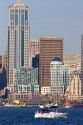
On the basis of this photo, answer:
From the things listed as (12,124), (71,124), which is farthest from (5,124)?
(71,124)

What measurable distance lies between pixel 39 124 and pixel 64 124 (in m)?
5.10

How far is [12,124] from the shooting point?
16912 centimetres

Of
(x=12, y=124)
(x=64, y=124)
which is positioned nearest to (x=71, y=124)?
(x=64, y=124)

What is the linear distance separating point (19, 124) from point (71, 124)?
1118 centimetres

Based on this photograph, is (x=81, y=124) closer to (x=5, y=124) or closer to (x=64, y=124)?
(x=64, y=124)

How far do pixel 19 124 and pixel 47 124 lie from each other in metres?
A: 7.07

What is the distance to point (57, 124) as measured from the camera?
559 ft

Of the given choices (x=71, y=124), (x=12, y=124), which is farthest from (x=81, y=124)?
(x=12, y=124)

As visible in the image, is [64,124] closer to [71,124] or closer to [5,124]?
[71,124]

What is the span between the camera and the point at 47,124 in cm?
17200

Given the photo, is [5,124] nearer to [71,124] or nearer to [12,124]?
[12,124]

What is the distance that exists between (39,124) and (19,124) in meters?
5.80

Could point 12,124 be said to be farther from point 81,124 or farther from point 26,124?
point 81,124

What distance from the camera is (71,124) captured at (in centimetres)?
17175
